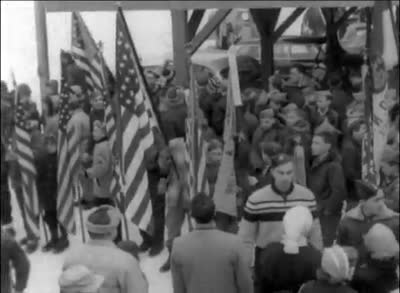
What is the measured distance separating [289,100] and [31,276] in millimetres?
4771

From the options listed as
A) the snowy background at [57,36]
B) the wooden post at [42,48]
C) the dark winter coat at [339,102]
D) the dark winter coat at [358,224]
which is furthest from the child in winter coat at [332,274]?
the snowy background at [57,36]

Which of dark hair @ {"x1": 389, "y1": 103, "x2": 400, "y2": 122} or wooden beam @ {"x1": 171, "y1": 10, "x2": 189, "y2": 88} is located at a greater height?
wooden beam @ {"x1": 171, "y1": 10, "x2": 189, "y2": 88}

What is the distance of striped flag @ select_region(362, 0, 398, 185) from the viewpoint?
29.1 feet

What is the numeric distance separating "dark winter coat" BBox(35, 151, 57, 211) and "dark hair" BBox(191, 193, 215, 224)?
425 cm

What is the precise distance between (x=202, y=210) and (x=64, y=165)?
4.14 m

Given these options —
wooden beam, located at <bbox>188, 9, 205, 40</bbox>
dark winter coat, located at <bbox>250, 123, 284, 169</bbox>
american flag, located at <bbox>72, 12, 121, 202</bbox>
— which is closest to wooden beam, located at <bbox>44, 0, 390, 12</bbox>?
american flag, located at <bbox>72, 12, 121, 202</bbox>

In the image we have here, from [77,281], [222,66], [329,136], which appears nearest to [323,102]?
[329,136]

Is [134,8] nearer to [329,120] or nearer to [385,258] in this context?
[329,120]

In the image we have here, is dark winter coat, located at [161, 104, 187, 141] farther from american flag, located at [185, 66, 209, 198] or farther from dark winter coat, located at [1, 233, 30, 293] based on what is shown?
dark winter coat, located at [1, 233, 30, 293]

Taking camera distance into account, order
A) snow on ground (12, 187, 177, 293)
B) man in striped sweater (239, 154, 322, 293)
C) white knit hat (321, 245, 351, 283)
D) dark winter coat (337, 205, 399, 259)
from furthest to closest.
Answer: snow on ground (12, 187, 177, 293) < man in striped sweater (239, 154, 322, 293) < dark winter coat (337, 205, 399, 259) < white knit hat (321, 245, 351, 283)

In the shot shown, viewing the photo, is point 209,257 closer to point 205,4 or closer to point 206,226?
point 206,226

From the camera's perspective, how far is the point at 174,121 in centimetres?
1037

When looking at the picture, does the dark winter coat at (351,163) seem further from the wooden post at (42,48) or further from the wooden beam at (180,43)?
the wooden post at (42,48)

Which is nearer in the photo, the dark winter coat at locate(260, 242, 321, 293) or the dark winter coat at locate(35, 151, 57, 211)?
the dark winter coat at locate(260, 242, 321, 293)
